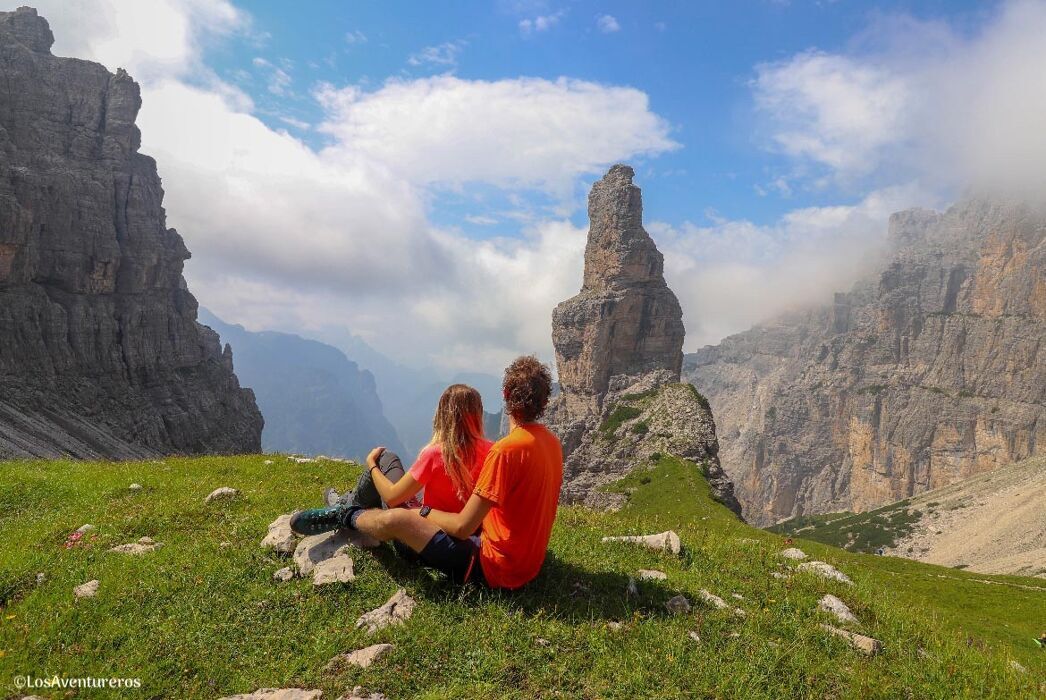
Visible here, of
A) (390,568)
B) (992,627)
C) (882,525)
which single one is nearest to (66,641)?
(390,568)

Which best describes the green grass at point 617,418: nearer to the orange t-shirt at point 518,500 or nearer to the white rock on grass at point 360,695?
the orange t-shirt at point 518,500

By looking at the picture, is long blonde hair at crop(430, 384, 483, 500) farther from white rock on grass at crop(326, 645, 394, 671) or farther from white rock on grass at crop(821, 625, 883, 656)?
white rock on grass at crop(821, 625, 883, 656)

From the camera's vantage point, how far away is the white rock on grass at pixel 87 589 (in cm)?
911

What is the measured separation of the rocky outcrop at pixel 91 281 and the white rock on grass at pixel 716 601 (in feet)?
328

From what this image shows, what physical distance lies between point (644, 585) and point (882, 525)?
175 meters

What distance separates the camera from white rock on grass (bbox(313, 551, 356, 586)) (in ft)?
30.2

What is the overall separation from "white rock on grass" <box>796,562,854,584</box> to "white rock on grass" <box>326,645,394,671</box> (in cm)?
928

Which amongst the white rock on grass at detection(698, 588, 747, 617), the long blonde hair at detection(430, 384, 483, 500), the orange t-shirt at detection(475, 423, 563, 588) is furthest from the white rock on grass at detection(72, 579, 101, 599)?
the white rock on grass at detection(698, 588, 747, 617)

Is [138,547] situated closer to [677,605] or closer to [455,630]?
[455,630]

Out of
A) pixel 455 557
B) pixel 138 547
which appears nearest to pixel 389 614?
pixel 455 557

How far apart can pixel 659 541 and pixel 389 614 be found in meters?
6.73

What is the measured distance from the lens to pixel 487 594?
8.88 m

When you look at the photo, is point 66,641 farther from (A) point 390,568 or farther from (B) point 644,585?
(B) point 644,585

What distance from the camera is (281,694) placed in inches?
271
